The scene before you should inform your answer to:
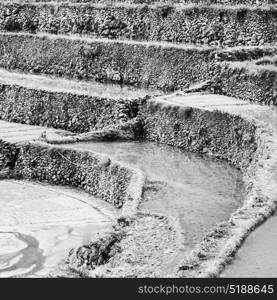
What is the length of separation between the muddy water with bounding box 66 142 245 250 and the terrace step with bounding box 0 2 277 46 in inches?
270

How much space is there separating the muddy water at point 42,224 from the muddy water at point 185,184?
147 cm

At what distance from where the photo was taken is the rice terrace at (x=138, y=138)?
1406 cm

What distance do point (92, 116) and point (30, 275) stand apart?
42.0 feet

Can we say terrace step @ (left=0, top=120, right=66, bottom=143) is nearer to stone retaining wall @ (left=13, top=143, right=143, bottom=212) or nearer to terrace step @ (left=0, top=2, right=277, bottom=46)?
stone retaining wall @ (left=13, top=143, right=143, bottom=212)

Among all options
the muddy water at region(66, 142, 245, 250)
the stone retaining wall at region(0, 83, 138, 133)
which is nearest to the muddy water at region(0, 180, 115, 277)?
the muddy water at region(66, 142, 245, 250)

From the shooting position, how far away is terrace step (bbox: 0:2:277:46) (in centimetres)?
2850

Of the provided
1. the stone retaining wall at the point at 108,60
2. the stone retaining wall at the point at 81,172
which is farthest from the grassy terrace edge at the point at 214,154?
the stone retaining wall at the point at 108,60

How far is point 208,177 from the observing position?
19453 millimetres

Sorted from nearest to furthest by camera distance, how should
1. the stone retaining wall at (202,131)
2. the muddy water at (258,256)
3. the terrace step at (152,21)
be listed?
the muddy water at (258,256), the stone retaining wall at (202,131), the terrace step at (152,21)

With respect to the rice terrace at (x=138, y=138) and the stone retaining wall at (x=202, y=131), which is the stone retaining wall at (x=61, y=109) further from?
the stone retaining wall at (x=202, y=131)

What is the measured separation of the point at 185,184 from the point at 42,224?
11.4ft

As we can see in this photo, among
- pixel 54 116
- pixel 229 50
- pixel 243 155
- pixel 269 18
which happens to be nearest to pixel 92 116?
pixel 54 116

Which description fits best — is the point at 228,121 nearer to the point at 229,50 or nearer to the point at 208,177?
the point at 208,177

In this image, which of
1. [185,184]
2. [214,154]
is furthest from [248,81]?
[185,184]
